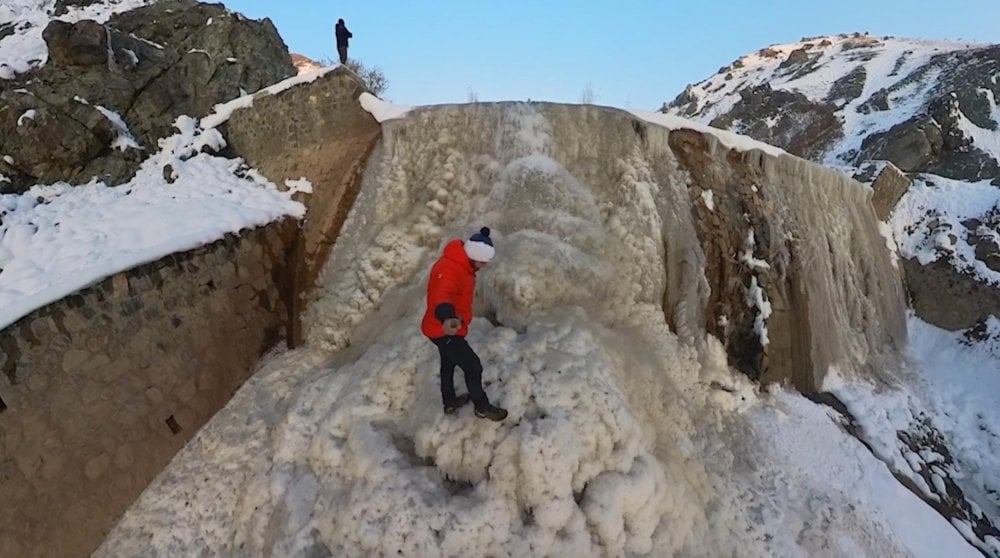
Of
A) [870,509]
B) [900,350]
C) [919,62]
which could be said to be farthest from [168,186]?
[919,62]

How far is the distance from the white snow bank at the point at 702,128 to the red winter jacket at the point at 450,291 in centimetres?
408

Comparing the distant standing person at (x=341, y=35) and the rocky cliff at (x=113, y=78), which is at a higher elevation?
the distant standing person at (x=341, y=35)

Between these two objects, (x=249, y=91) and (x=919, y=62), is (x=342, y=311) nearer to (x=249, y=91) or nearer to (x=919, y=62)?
(x=249, y=91)

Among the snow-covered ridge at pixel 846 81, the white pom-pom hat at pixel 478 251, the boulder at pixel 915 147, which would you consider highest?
the snow-covered ridge at pixel 846 81

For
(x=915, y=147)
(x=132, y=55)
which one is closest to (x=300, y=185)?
(x=132, y=55)

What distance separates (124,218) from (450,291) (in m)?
4.54

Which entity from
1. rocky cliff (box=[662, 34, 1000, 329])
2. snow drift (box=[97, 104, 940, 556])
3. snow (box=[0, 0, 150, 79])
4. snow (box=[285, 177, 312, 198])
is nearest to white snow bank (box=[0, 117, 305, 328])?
snow (box=[285, 177, 312, 198])

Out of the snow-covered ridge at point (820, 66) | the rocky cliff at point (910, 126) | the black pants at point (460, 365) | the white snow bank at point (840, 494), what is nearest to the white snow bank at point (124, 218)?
the black pants at point (460, 365)

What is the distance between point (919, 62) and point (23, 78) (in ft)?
94.8

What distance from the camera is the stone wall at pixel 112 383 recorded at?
15.0 ft

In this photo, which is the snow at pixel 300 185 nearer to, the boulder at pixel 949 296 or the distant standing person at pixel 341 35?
the distant standing person at pixel 341 35

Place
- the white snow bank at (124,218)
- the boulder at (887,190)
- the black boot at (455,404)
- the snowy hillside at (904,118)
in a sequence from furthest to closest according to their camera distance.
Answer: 1. the snowy hillside at (904,118)
2. the boulder at (887,190)
3. the white snow bank at (124,218)
4. the black boot at (455,404)

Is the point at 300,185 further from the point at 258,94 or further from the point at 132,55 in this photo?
the point at 132,55

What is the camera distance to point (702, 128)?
7926 mm
